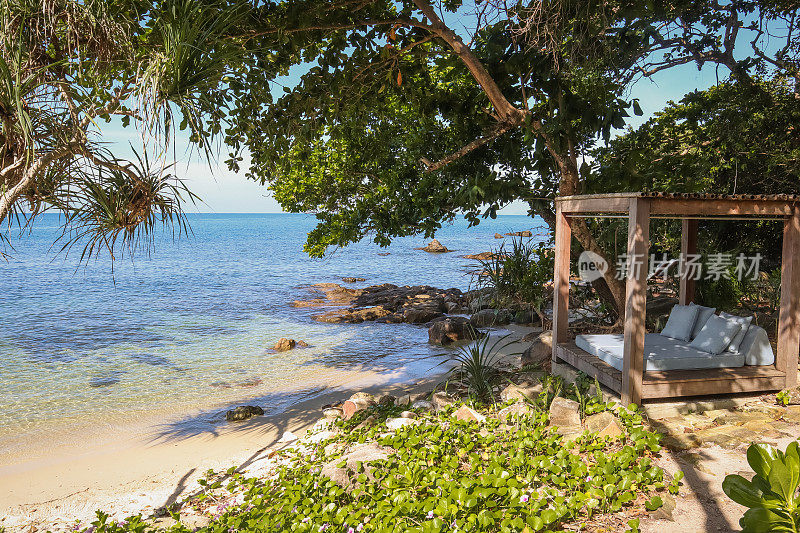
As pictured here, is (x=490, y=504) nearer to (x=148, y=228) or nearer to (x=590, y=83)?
(x=148, y=228)

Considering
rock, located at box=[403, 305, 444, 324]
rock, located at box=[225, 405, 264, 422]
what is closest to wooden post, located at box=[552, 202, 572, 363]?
rock, located at box=[225, 405, 264, 422]

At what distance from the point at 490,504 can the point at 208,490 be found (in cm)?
314

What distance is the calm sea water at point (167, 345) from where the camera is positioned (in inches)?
344

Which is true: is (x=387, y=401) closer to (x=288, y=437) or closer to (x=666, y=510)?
(x=288, y=437)

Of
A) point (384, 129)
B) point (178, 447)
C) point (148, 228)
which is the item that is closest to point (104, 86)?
point (148, 228)

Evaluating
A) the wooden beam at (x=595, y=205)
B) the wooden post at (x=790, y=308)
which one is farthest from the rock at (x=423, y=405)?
the wooden post at (x=790, y=308)

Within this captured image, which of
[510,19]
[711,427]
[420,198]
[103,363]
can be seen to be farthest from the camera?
[103,363]

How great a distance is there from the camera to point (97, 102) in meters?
3.05

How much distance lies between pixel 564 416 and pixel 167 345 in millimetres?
11597

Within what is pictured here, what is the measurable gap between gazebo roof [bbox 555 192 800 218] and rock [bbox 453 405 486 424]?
8.25ft

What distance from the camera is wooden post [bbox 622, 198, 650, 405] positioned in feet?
15.7

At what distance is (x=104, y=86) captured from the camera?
12.3 ft

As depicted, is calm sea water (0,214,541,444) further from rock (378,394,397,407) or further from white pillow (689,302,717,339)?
white pillow (689,302,717,339)

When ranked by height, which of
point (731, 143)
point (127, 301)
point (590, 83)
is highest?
point (590, 83)
